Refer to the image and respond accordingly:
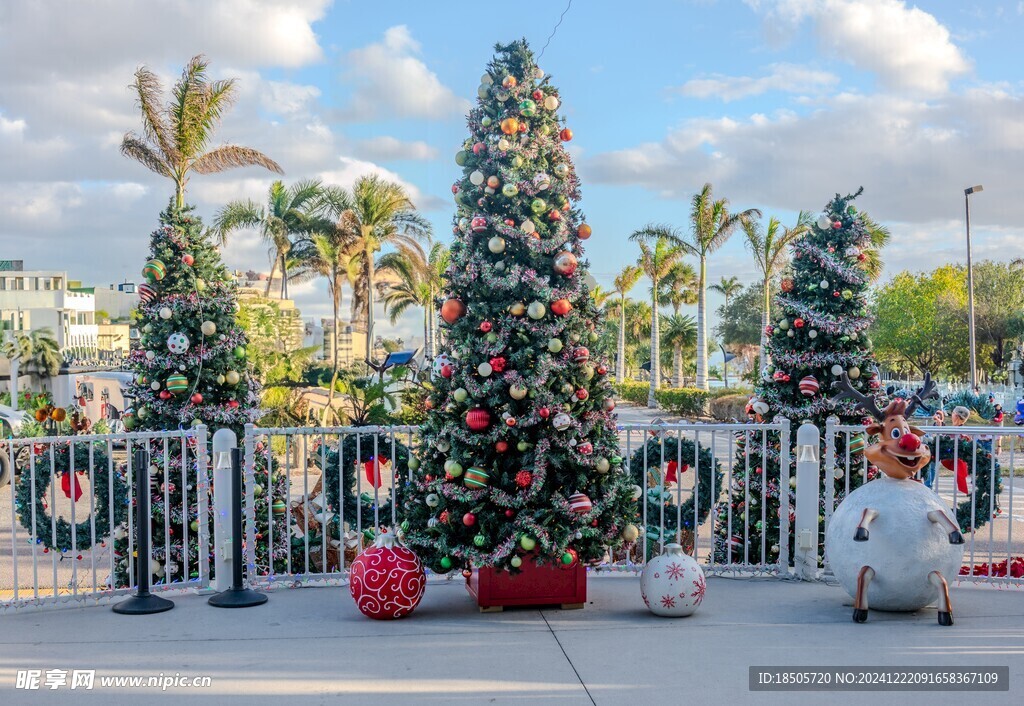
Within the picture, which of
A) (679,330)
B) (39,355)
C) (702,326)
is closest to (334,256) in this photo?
(702,326)

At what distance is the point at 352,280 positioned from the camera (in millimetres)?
32625

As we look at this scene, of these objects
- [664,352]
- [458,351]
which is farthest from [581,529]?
[664,352]

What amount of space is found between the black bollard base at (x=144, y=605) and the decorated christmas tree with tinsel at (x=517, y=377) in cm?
171

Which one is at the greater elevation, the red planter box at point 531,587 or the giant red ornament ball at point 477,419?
the giant red ornament ball at point 477,419

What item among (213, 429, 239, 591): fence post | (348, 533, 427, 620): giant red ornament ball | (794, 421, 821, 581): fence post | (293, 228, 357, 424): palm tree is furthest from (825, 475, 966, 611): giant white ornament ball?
(293, 228, 357, 424): palm tree

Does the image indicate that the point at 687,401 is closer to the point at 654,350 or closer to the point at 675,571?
the point at 654,350

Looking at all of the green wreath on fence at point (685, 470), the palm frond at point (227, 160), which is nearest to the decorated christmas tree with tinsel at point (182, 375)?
the green wreath on fence at point (685, 470)

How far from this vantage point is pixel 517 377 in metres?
5.79

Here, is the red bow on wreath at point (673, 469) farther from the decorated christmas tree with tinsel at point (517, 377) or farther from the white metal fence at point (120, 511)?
the white metal fence at point (120, 511)

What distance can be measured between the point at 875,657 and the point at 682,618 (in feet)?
4.08

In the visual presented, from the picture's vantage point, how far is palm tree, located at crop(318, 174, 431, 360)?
103 ft

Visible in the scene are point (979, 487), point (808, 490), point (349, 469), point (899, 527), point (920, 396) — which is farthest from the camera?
point (979, 487)

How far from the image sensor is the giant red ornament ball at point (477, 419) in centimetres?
580

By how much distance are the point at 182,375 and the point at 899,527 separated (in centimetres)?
619
